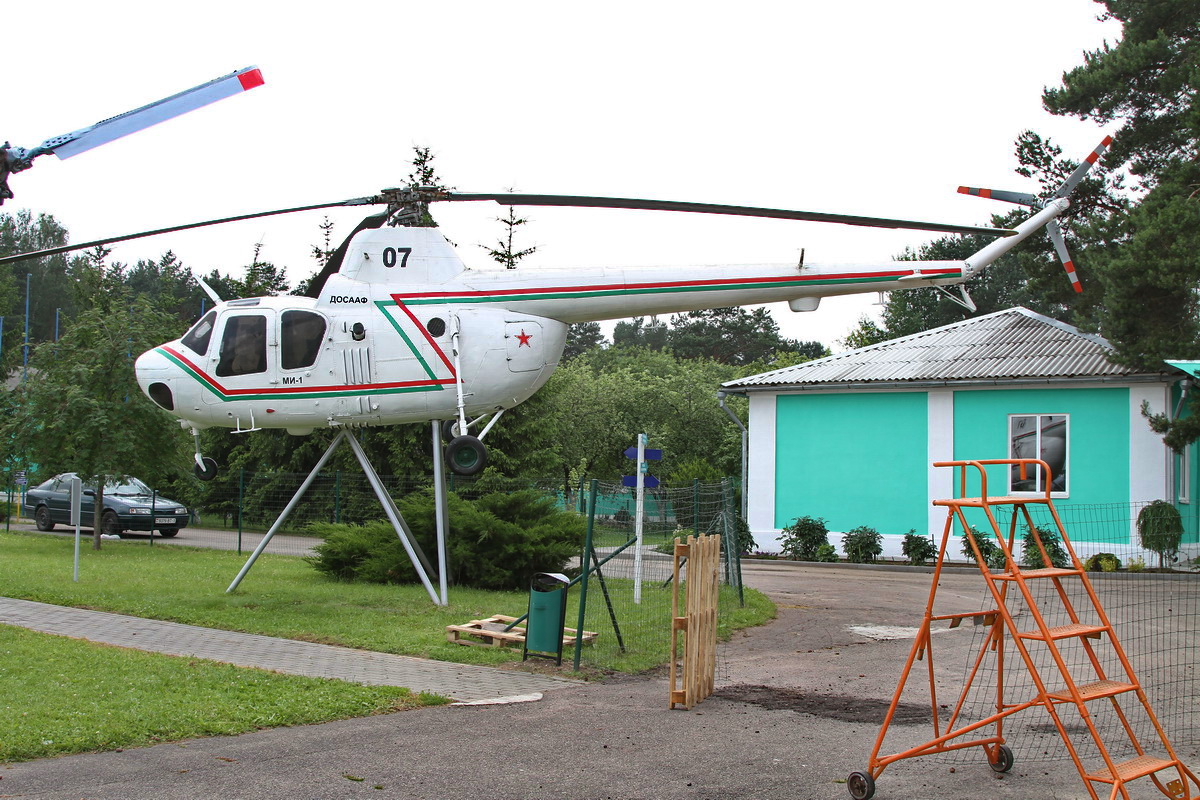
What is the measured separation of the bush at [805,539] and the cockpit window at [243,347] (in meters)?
14.6

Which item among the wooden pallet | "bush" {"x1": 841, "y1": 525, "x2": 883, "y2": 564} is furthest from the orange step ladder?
"bush" {"x1": 841, "y1": 525, "x2": 883, "y2": 564}

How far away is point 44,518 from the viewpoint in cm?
2706

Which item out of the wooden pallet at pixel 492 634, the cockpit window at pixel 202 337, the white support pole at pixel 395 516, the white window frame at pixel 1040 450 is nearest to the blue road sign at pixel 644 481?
the white support pole at pixel 395 516

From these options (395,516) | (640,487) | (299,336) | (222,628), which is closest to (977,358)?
(640,487)

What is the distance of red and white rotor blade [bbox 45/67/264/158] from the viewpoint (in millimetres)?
7090

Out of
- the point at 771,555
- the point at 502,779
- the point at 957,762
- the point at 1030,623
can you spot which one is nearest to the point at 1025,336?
the point at 771,555

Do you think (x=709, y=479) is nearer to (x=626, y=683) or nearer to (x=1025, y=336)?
(x=1025, y=336)

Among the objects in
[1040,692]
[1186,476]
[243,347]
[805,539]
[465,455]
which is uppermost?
[243,347]

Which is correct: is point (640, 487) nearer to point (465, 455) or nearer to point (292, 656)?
point (465, 455)

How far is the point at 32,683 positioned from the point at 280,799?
372 centimetres

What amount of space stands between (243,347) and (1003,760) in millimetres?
10204

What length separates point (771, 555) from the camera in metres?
24.6

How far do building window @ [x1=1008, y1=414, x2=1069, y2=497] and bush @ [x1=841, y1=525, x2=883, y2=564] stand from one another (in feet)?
10.3

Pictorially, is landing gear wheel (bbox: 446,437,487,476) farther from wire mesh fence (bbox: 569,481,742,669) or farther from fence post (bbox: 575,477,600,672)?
fence post (bbox: 575,477,600,672)
